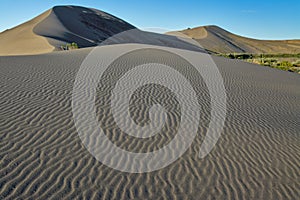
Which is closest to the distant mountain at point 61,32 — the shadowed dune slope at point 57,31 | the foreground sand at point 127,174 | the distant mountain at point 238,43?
the shadowed dune slope at point 57,31

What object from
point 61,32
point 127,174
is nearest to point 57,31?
point 61,32

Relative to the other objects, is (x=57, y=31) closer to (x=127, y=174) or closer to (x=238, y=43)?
(x=127, y=174)

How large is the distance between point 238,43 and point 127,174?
104 m

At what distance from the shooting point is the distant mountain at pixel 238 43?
89312 mm

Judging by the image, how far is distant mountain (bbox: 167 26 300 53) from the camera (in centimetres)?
8931

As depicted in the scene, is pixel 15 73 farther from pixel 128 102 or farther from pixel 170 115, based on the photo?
pixel 170 115

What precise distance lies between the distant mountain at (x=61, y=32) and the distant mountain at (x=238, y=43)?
30.7m

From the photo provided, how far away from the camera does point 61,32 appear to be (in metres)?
43.5

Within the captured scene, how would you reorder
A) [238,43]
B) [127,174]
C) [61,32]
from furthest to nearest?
[238,43]
[61,32]
[127,174]

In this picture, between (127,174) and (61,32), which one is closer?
(127,174)

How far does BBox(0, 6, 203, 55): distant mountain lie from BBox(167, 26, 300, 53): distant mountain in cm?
3071

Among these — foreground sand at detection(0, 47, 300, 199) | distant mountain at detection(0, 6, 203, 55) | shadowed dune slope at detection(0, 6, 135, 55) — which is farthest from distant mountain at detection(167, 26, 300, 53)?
foreground sand at detection(0, 47, 300, 199)

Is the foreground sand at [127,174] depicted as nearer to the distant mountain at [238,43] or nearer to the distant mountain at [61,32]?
the distant mountain at [61,32]

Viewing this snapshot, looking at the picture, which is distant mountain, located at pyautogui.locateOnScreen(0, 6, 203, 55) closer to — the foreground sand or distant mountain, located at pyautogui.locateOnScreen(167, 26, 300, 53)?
the foreground sand
